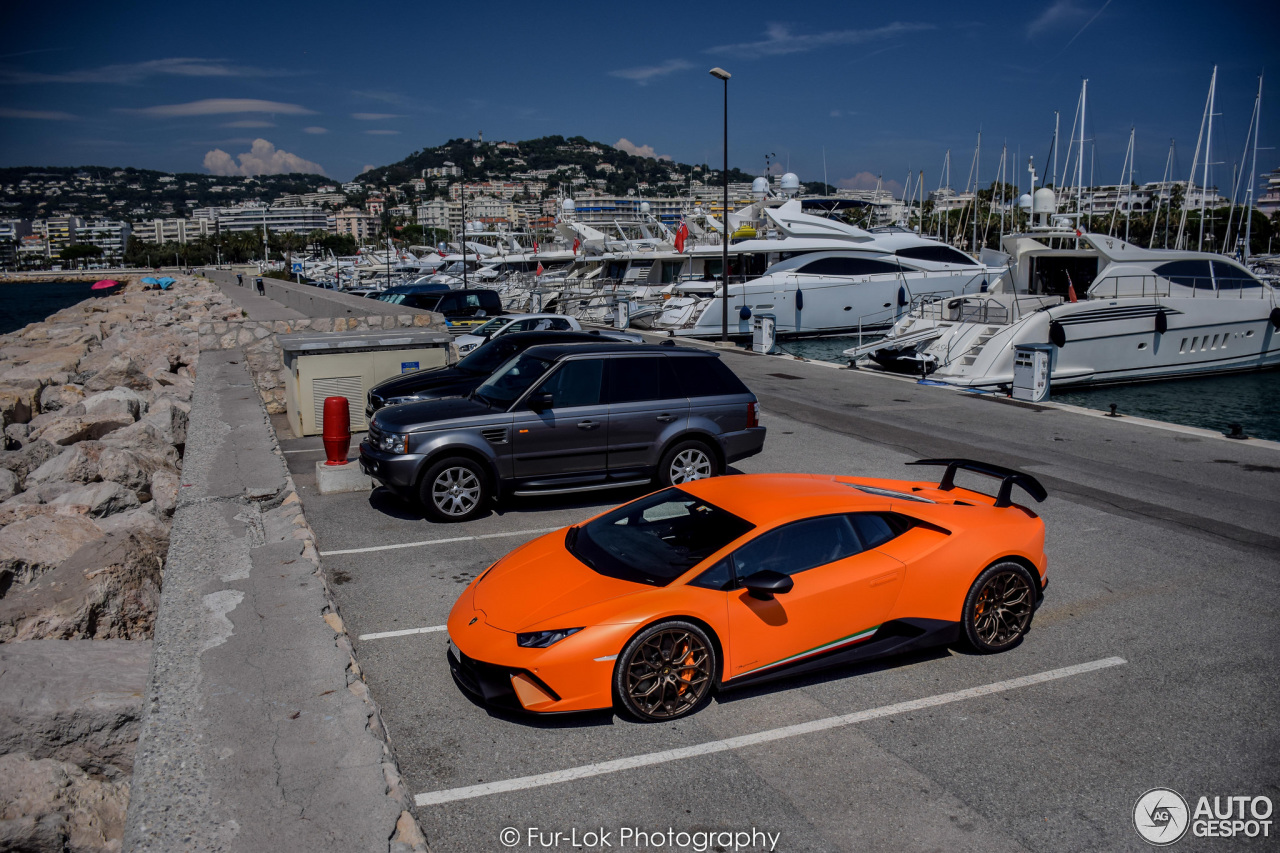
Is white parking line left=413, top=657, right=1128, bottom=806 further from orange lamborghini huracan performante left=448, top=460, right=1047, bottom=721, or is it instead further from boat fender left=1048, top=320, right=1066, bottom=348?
boat fender left=1048, top=320, right=1066, bottom=348

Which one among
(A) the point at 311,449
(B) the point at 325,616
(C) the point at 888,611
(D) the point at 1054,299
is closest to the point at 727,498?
(C) the point at 888,611

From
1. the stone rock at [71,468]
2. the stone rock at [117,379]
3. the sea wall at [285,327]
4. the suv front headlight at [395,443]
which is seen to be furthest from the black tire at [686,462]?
the stone rock at [117,379]

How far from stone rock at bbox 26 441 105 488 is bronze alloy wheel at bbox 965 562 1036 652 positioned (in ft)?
35.0

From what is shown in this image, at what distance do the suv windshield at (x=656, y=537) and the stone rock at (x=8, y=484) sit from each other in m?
9.38

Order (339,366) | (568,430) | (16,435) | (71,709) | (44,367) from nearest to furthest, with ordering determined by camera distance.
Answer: (71,709) → (568,430) → (339,366) → (16,435) → (44,367)

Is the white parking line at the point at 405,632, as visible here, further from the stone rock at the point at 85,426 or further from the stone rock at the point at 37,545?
the stone rock at the point at 85,426

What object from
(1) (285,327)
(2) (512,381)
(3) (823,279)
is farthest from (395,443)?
(3) (823,279)

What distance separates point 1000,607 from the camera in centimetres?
574

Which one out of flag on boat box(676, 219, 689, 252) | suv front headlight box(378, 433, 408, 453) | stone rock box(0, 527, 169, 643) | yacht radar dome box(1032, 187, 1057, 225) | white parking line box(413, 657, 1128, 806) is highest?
yacht radar dome box(1032, 187, 1057, 225)

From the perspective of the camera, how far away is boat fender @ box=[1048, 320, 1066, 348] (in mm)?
22469

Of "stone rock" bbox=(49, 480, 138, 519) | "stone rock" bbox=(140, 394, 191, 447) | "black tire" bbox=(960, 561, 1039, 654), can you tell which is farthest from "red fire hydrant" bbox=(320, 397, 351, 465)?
"black tire" bbox=(960, 561, 1039, 654)

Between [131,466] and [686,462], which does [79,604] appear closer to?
[131,466]

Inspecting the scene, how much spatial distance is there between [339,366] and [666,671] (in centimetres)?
915

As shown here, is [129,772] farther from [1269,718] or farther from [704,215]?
[704,215]
